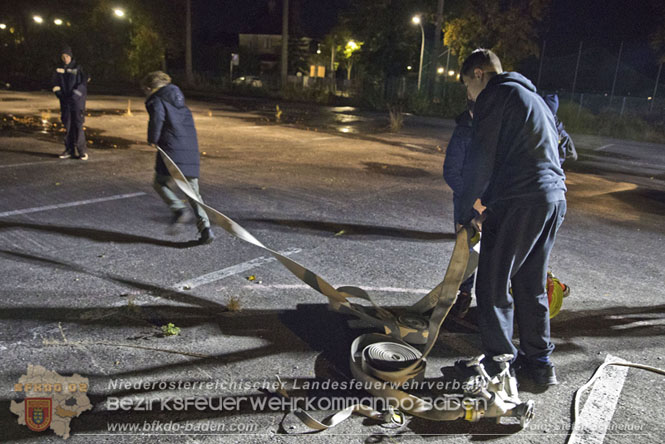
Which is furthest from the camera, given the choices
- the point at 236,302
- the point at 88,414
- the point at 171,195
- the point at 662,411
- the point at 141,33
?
the point at 141,33

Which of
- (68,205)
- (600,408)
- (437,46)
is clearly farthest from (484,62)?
(437,46)

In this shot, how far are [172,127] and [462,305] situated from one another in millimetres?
3684

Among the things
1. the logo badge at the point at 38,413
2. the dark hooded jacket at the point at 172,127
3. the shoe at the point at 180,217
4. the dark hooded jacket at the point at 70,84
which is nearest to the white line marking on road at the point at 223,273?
the dark hooded jacket at the point at 172,127

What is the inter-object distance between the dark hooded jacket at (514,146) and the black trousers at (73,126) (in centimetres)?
872

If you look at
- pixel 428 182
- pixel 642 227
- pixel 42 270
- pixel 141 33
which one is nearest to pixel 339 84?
pixel 141 33

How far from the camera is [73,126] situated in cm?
1014

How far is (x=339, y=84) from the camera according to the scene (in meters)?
38.1

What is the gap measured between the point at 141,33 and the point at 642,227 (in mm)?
54080

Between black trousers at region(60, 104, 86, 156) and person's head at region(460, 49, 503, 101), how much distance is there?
27.5 feet

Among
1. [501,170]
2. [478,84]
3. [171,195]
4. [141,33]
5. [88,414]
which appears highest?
[141,33]

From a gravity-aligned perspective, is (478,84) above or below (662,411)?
above

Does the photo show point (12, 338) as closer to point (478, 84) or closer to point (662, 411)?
point (478, 84)

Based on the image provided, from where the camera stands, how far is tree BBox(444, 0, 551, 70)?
29.6 m

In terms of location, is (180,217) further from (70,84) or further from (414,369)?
(70,84)
